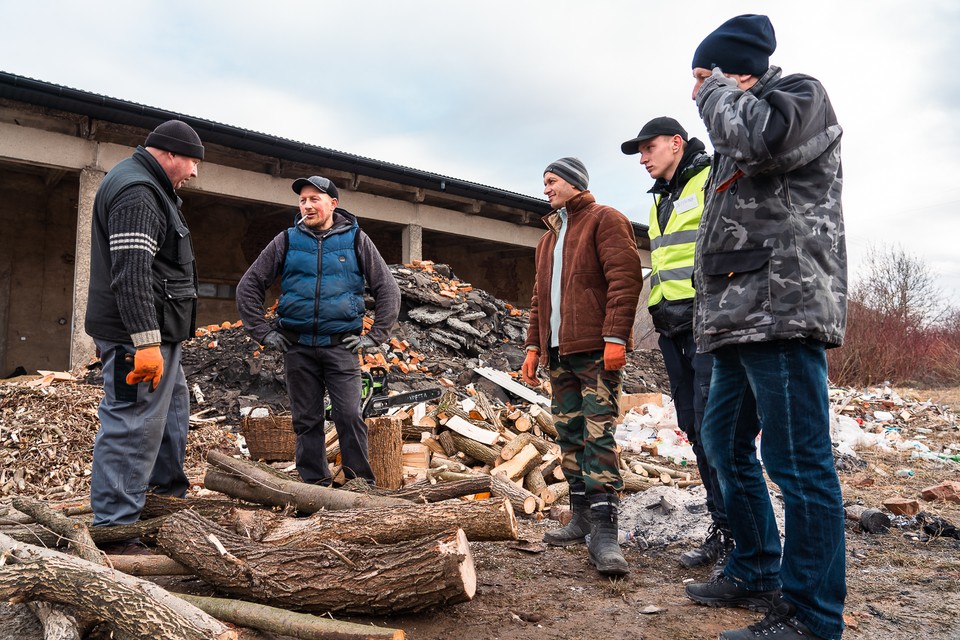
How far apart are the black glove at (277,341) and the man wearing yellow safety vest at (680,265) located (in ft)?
7.61

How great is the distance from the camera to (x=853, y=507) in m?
4.24

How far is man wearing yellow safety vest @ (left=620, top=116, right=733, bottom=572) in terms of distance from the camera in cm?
318

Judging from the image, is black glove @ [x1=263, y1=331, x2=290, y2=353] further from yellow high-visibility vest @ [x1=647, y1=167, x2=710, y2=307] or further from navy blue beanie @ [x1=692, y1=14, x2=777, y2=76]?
navy blue beanie @ [x1=692, y1=14, x2=777, y2=76]

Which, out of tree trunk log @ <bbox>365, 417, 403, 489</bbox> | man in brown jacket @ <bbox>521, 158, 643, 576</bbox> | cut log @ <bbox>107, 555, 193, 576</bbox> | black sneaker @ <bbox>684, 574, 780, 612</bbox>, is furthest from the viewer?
tree trunk log @ <bbox>365, 417, 403, 489</bbox>

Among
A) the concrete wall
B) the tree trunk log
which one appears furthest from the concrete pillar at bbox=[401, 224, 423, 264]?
the tree trunk log

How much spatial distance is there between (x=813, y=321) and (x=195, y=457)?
5.78m

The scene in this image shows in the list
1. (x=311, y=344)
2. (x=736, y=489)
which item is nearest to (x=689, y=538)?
(x=736, y=489)

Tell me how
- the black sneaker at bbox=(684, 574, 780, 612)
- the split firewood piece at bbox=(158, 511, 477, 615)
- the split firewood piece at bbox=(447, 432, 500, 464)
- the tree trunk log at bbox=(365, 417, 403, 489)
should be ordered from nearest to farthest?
the split firewood piece at bbox=(158, 511, 477, 615) < the black sneaker at bbox=(684, 574, 780, 612) < the tree trunk log at bbox=(365, 417, 403, 489) < the split firewood piece at bbox=(447, 432, 500, 464)

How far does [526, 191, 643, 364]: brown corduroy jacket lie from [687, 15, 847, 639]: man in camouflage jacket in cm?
100

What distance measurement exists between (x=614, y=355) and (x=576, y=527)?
1070mm

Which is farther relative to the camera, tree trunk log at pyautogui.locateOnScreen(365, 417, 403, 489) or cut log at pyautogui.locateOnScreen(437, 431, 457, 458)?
cut log at pyautogui.locateOnScreen(437, 431, 457, 458)

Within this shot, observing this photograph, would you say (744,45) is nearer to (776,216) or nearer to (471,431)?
(776,216)

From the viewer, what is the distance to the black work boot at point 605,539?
305 cm

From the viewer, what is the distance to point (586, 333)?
3426 mm
